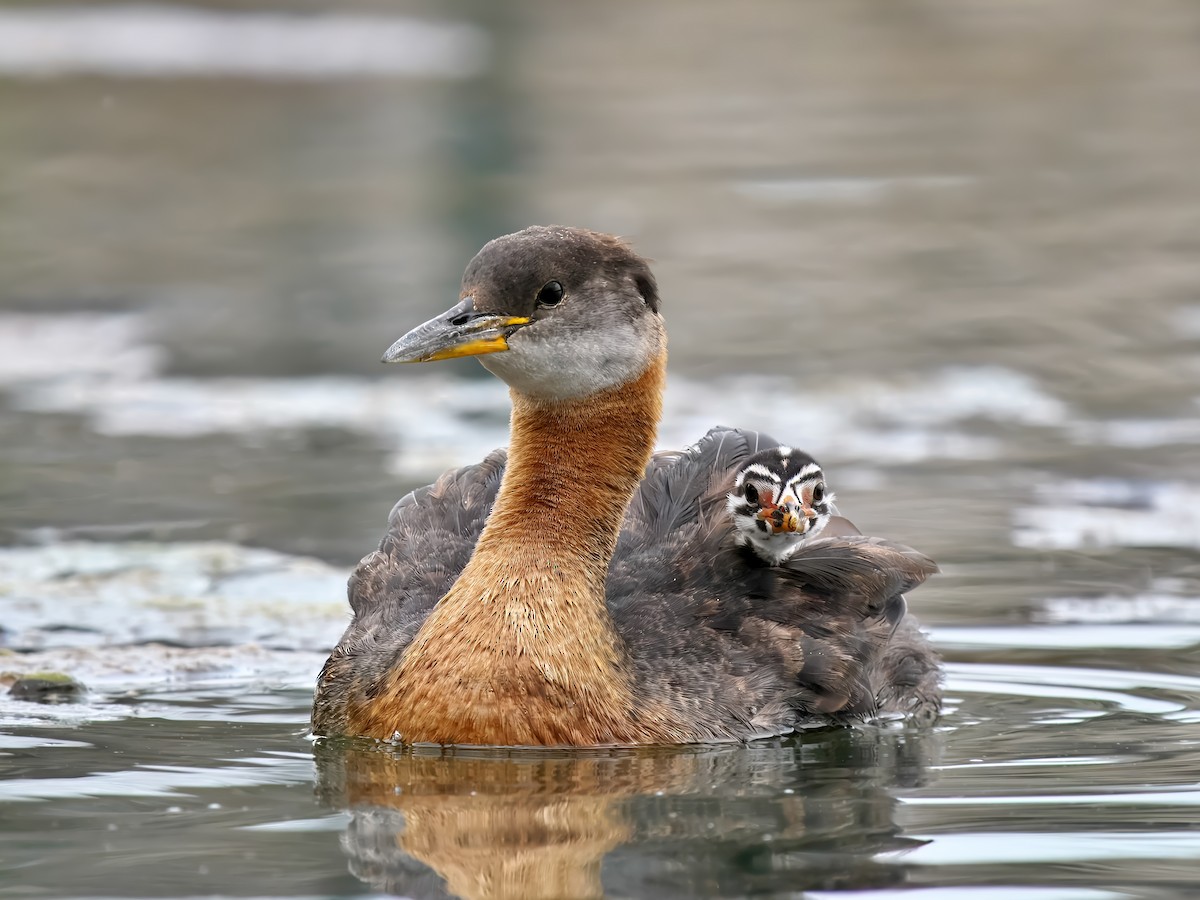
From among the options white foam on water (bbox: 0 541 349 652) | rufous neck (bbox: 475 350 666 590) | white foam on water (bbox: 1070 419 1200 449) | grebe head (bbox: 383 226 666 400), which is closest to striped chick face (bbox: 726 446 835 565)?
rufous neck (bbox: 475 350 666 590)

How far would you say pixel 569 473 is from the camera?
27.9 feet

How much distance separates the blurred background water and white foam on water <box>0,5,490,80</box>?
0.25 meters

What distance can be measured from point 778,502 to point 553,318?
1.20 metres

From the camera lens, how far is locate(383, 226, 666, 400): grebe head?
8109mm

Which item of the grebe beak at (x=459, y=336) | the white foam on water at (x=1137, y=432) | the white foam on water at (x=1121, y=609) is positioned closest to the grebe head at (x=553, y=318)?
the grebe beak at (x=459, y=336)

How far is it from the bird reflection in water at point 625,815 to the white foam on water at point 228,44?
2917 centimetres

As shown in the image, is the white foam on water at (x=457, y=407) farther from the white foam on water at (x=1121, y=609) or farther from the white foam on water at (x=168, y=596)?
the white foam on water at (x=1121, y=609)

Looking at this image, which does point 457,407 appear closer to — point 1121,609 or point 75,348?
point 75,348

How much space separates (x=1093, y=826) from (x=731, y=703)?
1.99 metres

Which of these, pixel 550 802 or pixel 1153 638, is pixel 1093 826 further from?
pixel 1153 638

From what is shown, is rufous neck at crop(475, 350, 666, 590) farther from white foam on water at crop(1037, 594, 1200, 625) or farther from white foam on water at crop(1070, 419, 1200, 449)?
white foam on water at crop(1070, 419, 1200, 449)

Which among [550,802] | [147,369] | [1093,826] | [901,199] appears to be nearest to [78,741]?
[550,802]

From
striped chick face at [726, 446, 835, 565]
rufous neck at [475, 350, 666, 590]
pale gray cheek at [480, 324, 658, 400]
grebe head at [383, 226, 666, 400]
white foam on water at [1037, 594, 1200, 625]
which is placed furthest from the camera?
white foam on water at [1037, 594, 1200, 625]

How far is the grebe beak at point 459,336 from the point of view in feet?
26.0
